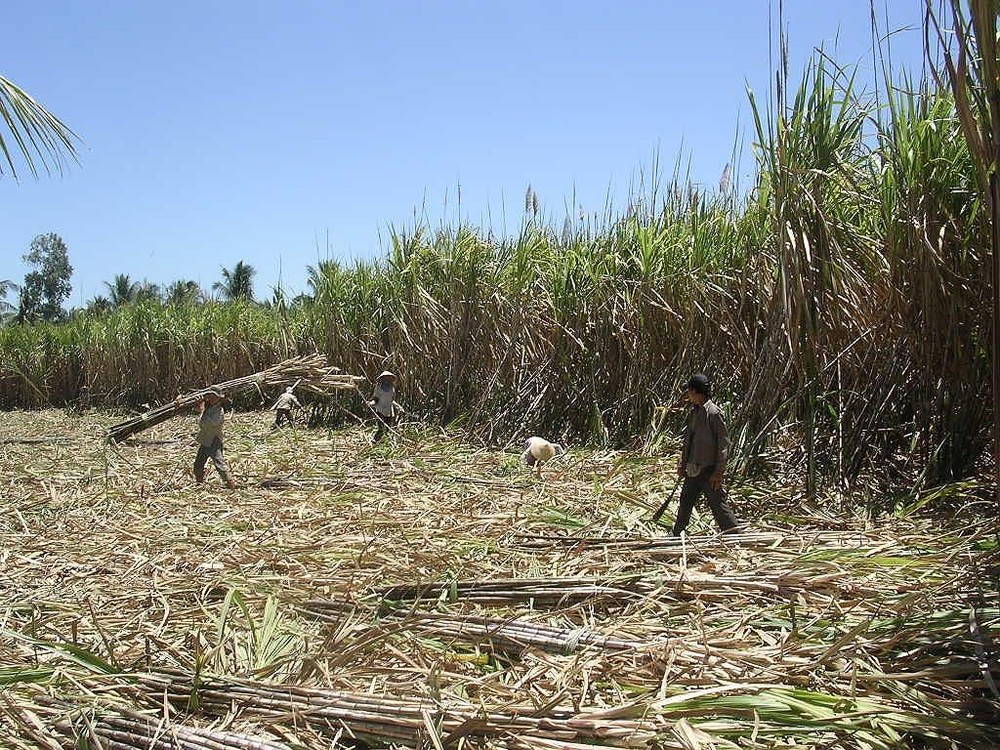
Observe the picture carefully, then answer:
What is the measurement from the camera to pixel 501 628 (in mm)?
3229

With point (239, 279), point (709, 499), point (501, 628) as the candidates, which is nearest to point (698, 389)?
point (709, 499)

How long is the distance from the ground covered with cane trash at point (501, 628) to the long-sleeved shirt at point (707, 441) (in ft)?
1.46

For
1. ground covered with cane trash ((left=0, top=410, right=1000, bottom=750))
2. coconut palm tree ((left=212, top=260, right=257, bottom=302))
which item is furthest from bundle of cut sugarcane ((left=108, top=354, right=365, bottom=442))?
coconut palm tree ((left=212, top=260, right=257, bottom=302))

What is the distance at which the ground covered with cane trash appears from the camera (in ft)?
8.24

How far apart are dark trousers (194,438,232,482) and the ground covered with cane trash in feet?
4.56

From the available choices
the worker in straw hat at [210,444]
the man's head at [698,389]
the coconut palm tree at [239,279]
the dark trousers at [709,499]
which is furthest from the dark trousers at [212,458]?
the coconut palm tree at [239,279]

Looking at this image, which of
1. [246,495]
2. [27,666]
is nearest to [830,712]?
[27,666]

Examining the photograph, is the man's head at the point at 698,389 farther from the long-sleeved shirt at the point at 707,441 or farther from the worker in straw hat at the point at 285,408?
the worker in straw hat at the point at 285,408

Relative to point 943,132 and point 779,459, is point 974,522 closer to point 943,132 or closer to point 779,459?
point 779,459

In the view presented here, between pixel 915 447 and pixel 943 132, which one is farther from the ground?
pixel 943 132

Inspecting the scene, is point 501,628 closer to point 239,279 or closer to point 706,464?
point 706,464

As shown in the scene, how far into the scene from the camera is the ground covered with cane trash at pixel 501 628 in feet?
8.24

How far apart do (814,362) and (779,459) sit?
2.53 feet

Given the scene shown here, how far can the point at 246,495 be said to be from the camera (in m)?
7.00
